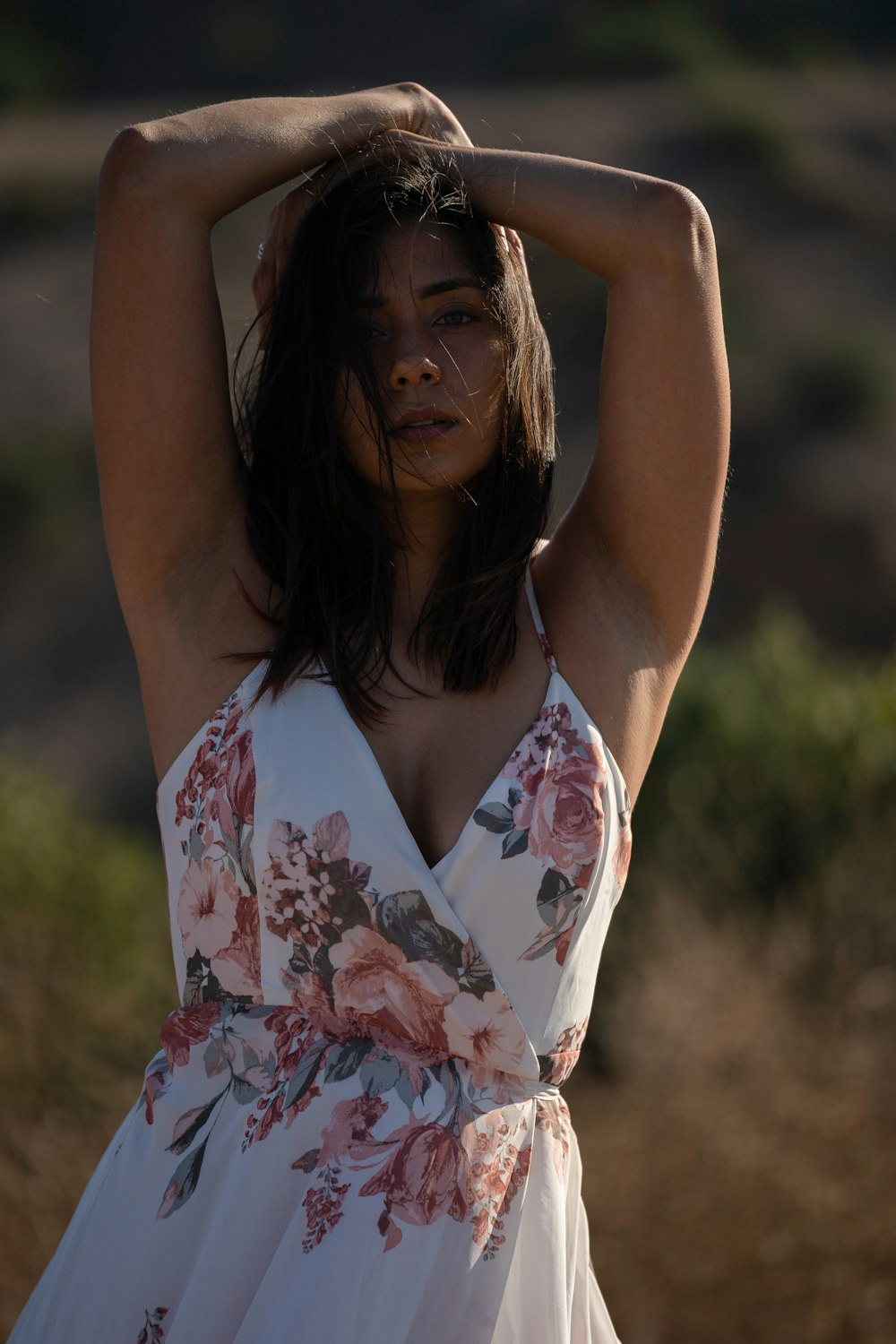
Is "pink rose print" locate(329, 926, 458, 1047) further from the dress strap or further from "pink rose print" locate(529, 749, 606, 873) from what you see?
the dress strap

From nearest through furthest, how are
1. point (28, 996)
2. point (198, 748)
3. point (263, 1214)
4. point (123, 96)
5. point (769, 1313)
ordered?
point (263, 1214)
point (198, 748)
point (769, 1313)
point (28, 996)
point (123, 96)

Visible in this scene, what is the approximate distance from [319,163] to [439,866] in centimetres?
79

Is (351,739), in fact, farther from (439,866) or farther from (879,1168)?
(879,1168)

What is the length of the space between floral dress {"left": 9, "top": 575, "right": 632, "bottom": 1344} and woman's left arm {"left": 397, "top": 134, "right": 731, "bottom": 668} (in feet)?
0.80

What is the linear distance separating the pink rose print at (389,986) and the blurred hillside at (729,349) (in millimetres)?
6919

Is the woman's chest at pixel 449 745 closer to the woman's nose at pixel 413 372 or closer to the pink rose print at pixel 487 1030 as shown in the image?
the pink rose print at pixel 487 1030

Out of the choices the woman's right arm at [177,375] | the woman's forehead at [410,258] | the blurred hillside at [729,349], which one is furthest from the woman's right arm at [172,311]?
the blurred hillside at [729,349]

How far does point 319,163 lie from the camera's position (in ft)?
5.04

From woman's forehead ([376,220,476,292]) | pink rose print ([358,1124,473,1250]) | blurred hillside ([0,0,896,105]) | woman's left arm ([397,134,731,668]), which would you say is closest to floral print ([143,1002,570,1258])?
pink rose print ([358,1124,473,1250])

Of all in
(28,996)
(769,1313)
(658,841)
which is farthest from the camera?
(658,841)

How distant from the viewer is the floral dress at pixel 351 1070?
1289 mm

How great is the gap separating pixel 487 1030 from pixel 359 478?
62 centimetres

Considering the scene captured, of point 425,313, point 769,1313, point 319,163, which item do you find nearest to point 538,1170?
point 425,313

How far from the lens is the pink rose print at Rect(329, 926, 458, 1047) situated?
1.32 meters
